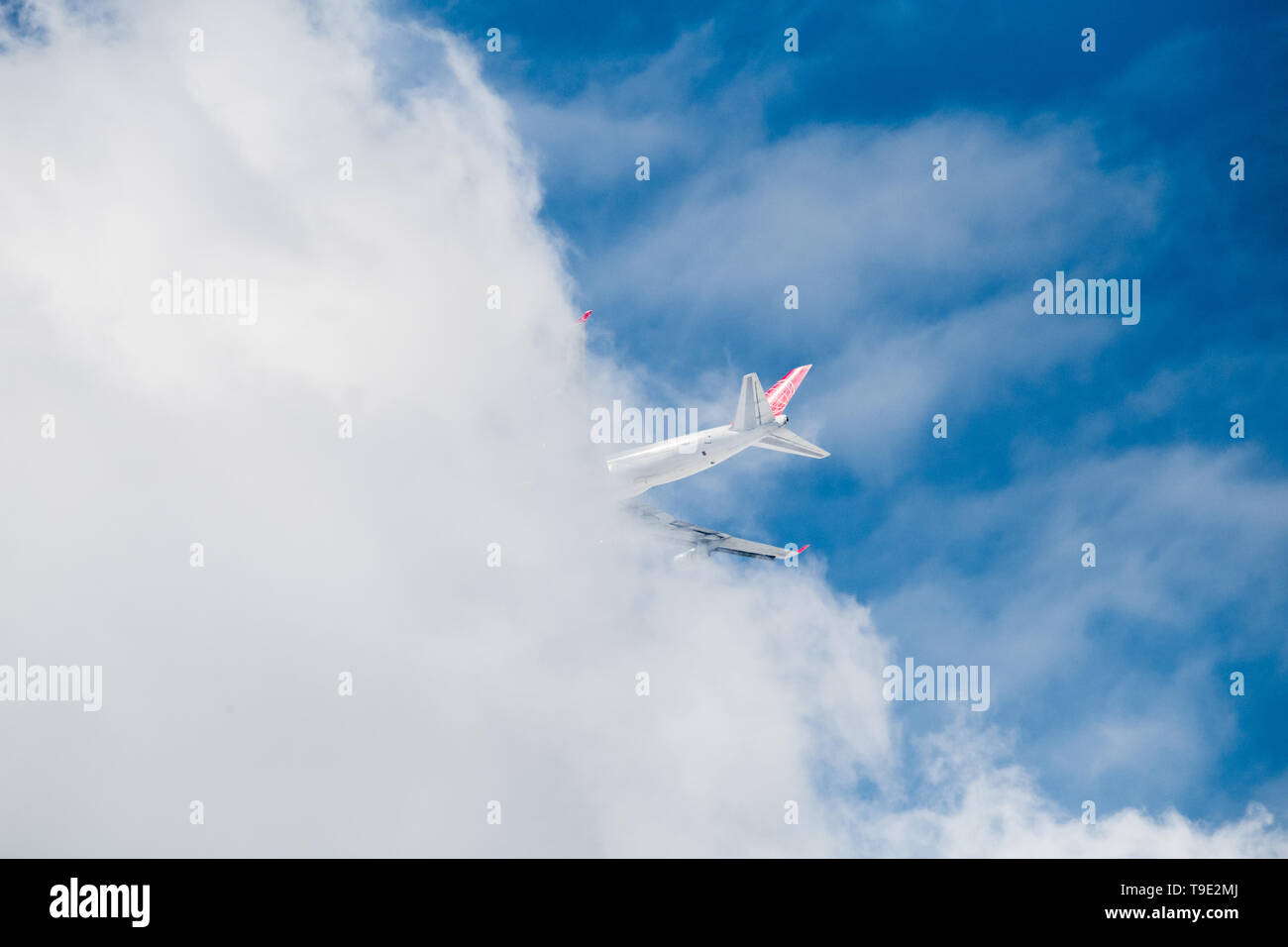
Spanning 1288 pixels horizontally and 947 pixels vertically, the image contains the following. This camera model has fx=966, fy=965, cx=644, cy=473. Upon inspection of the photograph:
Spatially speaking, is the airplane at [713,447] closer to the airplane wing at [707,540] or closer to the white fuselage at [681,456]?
the white fuselage at [681,456]

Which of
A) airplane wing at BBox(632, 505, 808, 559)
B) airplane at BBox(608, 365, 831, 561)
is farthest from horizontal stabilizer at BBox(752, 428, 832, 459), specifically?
airplane wing at BBox(632, 505, 808, 559)

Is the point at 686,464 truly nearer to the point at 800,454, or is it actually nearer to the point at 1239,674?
the point at 800,454

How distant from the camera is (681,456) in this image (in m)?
88.9

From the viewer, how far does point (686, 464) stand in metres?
89.3

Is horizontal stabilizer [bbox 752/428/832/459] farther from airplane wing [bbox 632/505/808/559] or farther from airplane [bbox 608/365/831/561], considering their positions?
airplane wing [bbox 632/505/808/559]

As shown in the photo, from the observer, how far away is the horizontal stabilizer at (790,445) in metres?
90.7

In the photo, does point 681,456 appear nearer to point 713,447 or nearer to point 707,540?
point 713,447

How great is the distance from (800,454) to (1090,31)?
43.3 m

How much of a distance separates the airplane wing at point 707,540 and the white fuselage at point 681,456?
49.2ft

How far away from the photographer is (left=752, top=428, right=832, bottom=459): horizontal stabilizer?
90688 mm

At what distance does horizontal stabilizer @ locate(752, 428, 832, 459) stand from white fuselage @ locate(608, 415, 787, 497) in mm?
1075

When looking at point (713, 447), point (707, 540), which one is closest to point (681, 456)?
point (713, 447)

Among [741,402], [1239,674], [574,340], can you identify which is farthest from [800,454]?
[1239,674]

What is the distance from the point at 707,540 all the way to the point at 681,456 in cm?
1994
